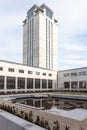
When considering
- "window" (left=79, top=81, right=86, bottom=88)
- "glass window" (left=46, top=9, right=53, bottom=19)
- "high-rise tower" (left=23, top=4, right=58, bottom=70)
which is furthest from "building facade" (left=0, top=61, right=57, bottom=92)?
"glass window" (left=46, top=9, right=53, bottom=19)

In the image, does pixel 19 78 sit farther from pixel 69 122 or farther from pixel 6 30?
pixel 69 122

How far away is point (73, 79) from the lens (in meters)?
44.8

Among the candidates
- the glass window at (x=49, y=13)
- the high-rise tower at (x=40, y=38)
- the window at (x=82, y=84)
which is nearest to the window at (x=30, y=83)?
the window at (x=82, y=84)

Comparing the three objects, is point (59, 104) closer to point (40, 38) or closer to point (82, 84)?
point (82, 84)

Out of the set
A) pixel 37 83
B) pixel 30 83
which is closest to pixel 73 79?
pixel 37 83

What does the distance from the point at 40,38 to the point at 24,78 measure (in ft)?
171

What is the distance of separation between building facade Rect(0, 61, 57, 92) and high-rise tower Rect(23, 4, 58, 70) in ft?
124

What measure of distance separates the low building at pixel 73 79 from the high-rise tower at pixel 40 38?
36.9 metres

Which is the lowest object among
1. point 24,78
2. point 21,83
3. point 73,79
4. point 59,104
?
point 59,104

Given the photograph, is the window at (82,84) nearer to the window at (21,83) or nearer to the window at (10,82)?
the window at (21,83)

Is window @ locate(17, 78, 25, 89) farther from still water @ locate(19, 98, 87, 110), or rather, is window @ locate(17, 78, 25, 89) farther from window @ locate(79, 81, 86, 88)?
window @ locate(79, 81, 86, 88)

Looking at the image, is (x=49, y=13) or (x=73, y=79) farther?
(x=49, y=13)

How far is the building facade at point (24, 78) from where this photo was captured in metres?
34.6

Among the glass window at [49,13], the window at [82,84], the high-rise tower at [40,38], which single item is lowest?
the window at [82,84]
